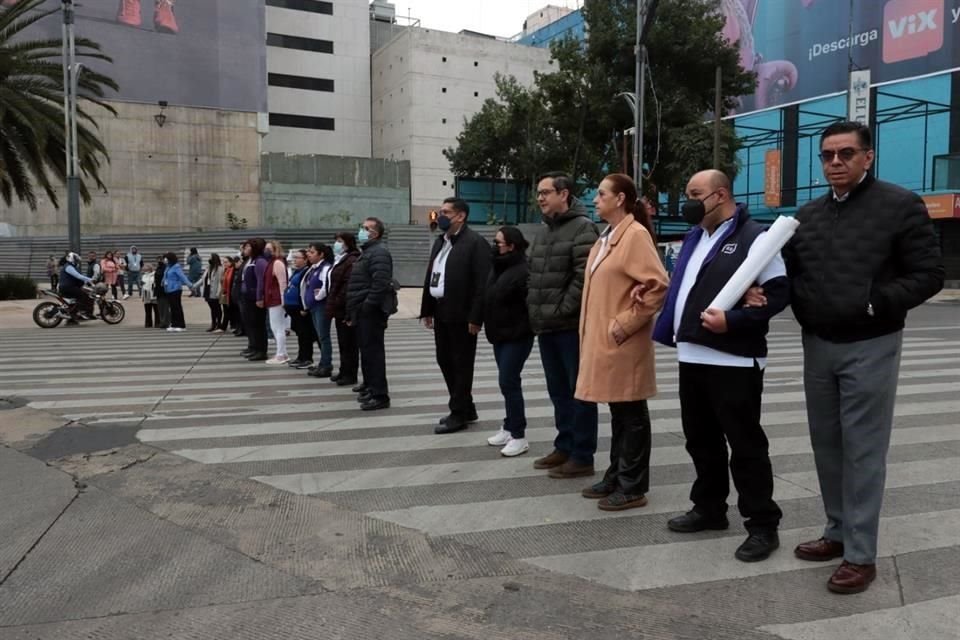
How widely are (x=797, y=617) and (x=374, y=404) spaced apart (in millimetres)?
5001

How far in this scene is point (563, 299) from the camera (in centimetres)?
488

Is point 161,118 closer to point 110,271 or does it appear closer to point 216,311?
point 110,271

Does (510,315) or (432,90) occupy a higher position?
(432,90)

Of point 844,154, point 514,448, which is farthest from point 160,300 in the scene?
point 844,154

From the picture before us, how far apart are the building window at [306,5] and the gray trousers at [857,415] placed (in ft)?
214

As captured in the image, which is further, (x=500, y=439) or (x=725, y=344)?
(x=500, y=439)

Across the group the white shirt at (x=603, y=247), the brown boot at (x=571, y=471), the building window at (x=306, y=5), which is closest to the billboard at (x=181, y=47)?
the building window at (x=306, y=5)

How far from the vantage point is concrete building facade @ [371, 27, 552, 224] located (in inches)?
2391

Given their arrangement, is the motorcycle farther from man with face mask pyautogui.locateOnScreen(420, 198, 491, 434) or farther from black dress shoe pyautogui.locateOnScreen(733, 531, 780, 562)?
black dress shoe pyautogui.locateOnScreen(733, 531, 780, 562)

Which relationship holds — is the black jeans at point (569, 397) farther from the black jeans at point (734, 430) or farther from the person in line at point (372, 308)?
the person in line at point (372, 308)

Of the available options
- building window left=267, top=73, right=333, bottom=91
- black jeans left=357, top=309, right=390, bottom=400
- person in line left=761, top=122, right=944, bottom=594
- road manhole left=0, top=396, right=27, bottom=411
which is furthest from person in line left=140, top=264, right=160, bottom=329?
building window left=267, top=73, right=333, bottom=91

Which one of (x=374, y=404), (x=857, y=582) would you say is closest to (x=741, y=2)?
(x=374, y=404)

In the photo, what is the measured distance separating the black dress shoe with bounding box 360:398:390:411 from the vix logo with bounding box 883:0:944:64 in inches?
1543

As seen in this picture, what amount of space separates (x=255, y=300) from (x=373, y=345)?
4.46 meters
